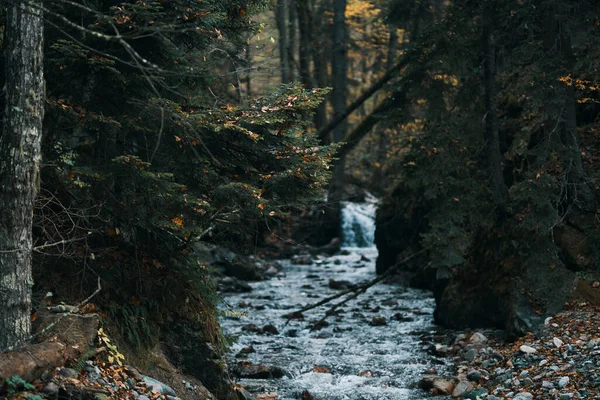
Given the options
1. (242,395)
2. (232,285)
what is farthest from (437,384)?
(232,285)

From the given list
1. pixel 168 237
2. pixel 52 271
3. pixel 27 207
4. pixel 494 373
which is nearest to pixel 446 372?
pixel 494 373

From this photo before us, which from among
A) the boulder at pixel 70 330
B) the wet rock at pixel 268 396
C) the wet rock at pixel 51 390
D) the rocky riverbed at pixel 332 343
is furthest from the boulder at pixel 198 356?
the wet rock at pixel 51 390

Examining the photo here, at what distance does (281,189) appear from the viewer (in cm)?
759

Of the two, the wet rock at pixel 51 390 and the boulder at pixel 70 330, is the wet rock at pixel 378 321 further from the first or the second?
the wet rock at pixel 51 390

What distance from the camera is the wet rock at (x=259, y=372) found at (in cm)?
998

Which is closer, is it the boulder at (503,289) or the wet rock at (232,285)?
the boulder at (503,289)

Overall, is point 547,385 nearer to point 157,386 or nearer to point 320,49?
point 157,386

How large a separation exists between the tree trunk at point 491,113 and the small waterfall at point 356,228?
13736 mm

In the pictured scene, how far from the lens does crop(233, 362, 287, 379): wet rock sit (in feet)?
32.8

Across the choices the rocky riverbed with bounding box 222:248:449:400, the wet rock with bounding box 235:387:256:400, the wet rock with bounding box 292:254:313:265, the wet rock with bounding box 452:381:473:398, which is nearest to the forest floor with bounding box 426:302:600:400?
the wet rock with bounding box 452:381:473:398

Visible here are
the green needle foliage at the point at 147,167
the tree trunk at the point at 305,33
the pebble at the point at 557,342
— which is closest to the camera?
the green needle foliage at the point at 147,167

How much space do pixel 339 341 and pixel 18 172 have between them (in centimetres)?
807

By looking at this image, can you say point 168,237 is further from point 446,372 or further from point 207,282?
point 446,372

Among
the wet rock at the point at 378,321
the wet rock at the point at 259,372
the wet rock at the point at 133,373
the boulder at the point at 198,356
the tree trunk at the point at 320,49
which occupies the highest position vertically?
the tree trunk at the point at 320,49
